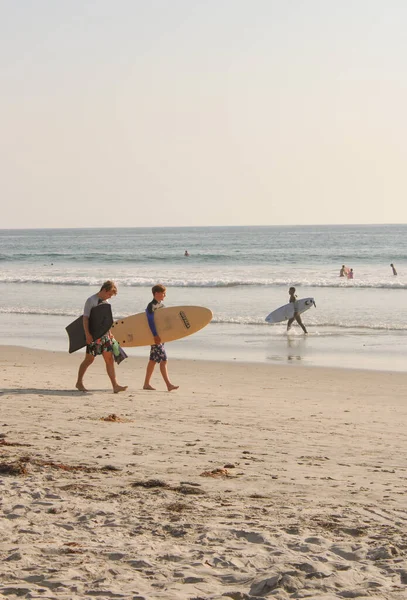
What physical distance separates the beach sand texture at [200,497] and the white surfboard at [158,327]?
304 cm

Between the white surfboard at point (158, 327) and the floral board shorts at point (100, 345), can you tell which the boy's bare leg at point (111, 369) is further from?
the white surfboard at point (158, 327)

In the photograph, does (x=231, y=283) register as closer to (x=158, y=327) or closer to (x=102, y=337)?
(x=158, y=327)

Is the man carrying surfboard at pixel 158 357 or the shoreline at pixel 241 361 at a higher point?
the man carrying surfboard at pixel 158 357

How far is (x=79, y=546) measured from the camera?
464 centimetres

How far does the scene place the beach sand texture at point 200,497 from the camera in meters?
4.20

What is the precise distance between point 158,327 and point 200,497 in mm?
7783

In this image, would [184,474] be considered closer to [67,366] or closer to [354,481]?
[354,481]

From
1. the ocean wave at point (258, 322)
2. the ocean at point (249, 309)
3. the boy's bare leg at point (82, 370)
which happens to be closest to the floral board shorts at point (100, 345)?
the boy's bare leg at point (82, 370)

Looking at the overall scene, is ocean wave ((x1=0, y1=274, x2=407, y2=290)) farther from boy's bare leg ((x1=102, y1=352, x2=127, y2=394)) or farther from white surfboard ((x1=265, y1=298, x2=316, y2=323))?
boy's bare leg ((x1=102, y1=352, x2=127, y2=394))

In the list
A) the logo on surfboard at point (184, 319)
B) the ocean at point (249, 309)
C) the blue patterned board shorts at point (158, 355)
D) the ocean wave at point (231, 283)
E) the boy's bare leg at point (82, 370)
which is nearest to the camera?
the boy's bare leg at point (82, 370)

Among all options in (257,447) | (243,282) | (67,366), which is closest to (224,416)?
(257,447)

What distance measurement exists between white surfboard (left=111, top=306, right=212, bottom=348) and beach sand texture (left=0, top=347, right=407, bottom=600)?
3038 mm

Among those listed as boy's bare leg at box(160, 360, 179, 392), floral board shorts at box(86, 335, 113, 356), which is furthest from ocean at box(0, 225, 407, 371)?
floral board shorts at box(86, 335, 113, 356)

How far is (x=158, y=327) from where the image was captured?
1334 centimetres
